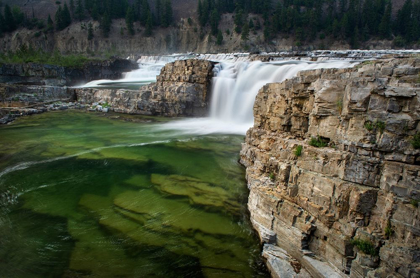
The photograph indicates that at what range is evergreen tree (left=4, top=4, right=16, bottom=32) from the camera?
235 ft

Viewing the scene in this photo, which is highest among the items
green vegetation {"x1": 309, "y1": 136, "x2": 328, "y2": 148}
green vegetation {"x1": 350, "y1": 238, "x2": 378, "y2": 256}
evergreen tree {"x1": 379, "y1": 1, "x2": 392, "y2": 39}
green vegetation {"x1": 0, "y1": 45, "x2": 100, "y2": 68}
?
evergreen tree {"x1": 379, "y1": 1, "x2": 392, "y2": 39}

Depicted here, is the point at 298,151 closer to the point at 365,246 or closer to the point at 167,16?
the point at 365,246

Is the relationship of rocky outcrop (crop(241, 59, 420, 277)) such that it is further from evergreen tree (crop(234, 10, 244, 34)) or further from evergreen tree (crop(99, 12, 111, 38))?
evergreen tree (crop(99, 12, 111, 38))

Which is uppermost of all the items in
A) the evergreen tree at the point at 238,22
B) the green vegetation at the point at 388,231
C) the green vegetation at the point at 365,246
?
the evergreen tree at the point at 238,22

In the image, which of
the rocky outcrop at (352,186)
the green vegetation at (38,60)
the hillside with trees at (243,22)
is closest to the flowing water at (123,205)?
the rocky outcrop at (352,186)

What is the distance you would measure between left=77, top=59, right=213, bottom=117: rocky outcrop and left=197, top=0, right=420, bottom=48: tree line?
5249 cm

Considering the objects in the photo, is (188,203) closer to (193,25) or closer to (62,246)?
(62,246)

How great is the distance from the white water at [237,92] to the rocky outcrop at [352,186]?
1086cm

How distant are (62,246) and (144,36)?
80.1 metres

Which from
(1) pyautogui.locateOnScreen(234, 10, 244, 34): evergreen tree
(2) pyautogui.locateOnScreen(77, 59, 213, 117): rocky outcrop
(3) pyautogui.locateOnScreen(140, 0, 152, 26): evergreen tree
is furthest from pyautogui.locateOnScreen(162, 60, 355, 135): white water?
(3) pyautogui.locateOnScreen(140, 0, 152, 26): evergreen tree

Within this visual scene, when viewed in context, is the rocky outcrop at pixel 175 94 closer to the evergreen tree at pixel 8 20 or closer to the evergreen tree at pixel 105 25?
the evergreen tree at pixel 105 25

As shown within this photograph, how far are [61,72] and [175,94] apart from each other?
21.8m

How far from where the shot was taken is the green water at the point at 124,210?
6414 millimetres

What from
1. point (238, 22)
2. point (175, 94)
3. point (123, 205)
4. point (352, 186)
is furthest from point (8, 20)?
point (352, 186)
